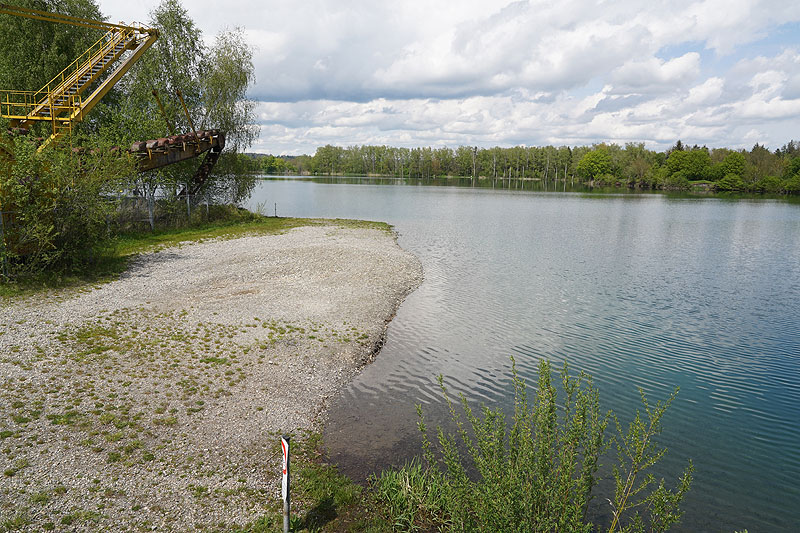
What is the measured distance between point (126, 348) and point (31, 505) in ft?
20.3

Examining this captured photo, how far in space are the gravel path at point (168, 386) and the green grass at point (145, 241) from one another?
1.01 m

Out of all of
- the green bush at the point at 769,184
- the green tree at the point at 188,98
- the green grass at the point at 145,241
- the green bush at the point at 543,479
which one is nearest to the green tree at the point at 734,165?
the green bush at the point at 769,184

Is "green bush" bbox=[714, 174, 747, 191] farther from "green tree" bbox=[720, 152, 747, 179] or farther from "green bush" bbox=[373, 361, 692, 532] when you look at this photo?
"green bush" bbox=[373, 361, 692, 532]

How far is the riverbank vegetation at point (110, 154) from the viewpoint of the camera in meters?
17.2

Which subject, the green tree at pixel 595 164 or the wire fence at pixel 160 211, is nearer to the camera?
the wire fence at pixel 160 211

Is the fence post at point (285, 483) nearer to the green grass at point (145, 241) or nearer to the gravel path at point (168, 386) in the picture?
the gravel path at point (168, 386)

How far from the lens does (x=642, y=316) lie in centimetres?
1833

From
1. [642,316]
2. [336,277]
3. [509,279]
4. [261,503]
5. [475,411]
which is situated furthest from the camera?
[509,279]

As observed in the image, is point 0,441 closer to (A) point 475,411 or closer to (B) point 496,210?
(A) point 475,411

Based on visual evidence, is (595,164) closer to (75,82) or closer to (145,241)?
(145,241)

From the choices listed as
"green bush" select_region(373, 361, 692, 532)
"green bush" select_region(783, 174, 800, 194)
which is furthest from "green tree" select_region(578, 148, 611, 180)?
"green bush" select_region(373, 361, 692, 532)

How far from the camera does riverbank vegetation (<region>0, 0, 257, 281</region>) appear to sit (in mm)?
17219

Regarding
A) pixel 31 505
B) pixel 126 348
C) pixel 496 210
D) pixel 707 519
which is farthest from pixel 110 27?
pixel 496 210

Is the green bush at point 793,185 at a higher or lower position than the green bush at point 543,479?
higher
